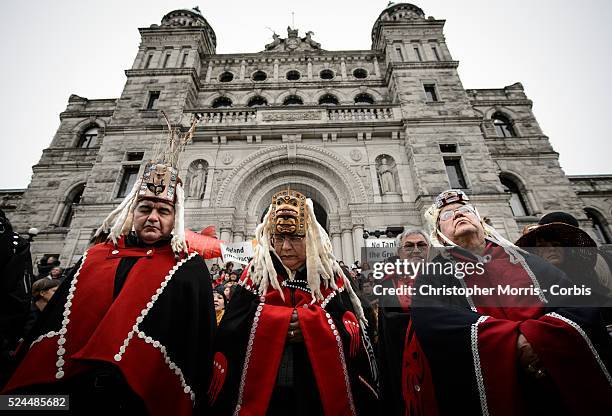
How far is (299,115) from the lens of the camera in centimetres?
1262

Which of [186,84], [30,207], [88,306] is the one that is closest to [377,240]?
[88,306]

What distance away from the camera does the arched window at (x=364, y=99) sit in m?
15.0

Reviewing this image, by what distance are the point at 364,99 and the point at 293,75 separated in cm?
439

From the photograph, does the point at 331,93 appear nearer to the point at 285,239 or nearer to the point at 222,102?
the point at 222,102

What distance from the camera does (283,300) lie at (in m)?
2.42

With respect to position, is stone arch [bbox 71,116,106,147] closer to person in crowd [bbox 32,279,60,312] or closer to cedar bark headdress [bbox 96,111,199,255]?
person in crowd [bbox 32,279,60,312]

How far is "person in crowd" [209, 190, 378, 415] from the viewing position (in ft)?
6.68

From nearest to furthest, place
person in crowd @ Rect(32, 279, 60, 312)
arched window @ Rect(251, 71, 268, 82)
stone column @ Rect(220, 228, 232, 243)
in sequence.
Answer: person in crowd @ Rect(32, 279, 60, 312)
stone column @ Rect(220, 228, 232, 243)
arched window @ Rect(251, 71, 268, 82)

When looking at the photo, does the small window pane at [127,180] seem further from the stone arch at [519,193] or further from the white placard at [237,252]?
the stone arch at [519,193]

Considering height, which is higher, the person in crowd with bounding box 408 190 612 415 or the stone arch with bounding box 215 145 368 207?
the stone arch with bounding box 215 145 368 207

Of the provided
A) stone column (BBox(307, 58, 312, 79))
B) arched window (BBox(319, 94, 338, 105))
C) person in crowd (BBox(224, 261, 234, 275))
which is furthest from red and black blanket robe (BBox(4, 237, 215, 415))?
stone column (BBox(307, 58, 312, 79))

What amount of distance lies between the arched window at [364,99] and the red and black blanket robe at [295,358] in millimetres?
14537

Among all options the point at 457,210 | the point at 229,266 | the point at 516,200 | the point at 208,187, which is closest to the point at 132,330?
the point at 457,210

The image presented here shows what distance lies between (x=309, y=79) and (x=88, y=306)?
15847mm
